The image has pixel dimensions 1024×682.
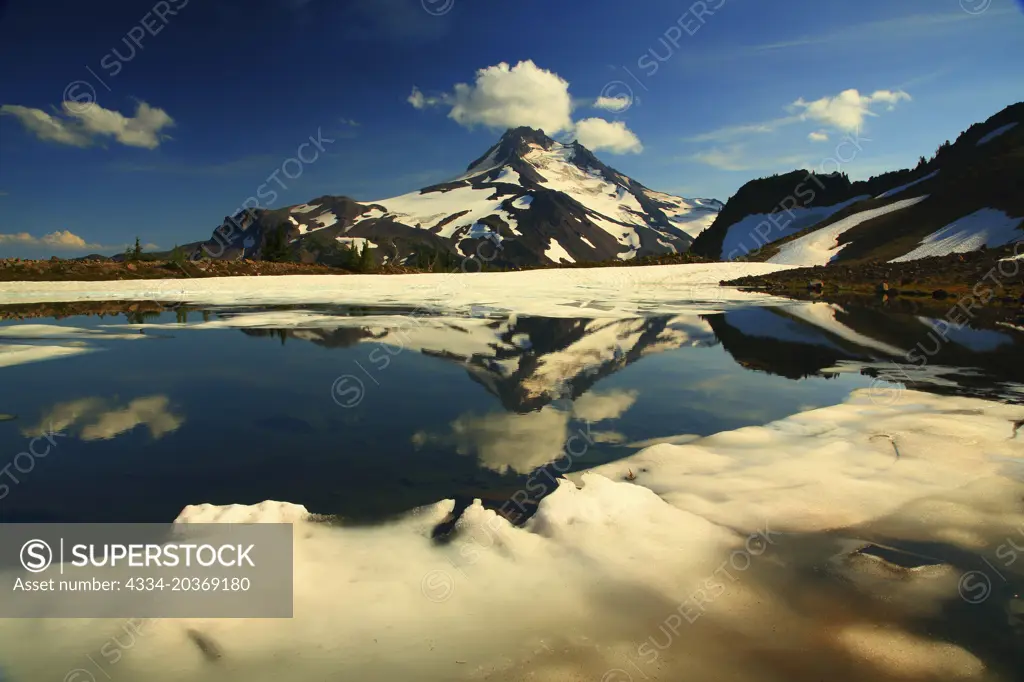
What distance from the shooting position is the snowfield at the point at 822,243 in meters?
68.4

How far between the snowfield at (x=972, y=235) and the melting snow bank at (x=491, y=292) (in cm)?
1401

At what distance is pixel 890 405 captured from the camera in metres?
9.09

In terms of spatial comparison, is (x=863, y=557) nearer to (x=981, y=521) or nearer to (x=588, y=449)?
(x=981, y=521)

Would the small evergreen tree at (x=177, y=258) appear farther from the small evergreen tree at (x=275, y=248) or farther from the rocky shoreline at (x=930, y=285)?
the rocky shoreline at (x=930, y=285)

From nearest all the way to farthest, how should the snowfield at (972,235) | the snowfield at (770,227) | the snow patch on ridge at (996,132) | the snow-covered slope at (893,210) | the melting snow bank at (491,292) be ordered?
the melting snow bank at (491,292) < the snowfield at (972,235) < the snow-covered slope at (893,210) < the snow patch on ridge at (996,132) < the snowfield at (770,227)

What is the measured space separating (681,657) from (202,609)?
336 cm

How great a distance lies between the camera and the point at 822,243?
73.0 meters

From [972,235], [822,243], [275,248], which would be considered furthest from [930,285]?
[275,248]

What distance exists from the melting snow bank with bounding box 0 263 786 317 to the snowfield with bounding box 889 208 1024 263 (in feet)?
46.0

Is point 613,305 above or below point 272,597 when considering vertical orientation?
above

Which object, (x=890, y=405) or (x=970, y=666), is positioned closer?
(x=970, y=666)

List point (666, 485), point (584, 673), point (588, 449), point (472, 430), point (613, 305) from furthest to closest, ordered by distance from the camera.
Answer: point (613, 305) < point (472, 430) < point (588, 449) < point (666, 485) < point (584, 673)

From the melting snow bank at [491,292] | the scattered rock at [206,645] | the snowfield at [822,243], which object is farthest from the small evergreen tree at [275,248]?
the scattered rock at [206,645]

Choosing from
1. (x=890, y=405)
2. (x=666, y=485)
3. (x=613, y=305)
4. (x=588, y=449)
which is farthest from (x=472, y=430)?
(x=613, y=305)
